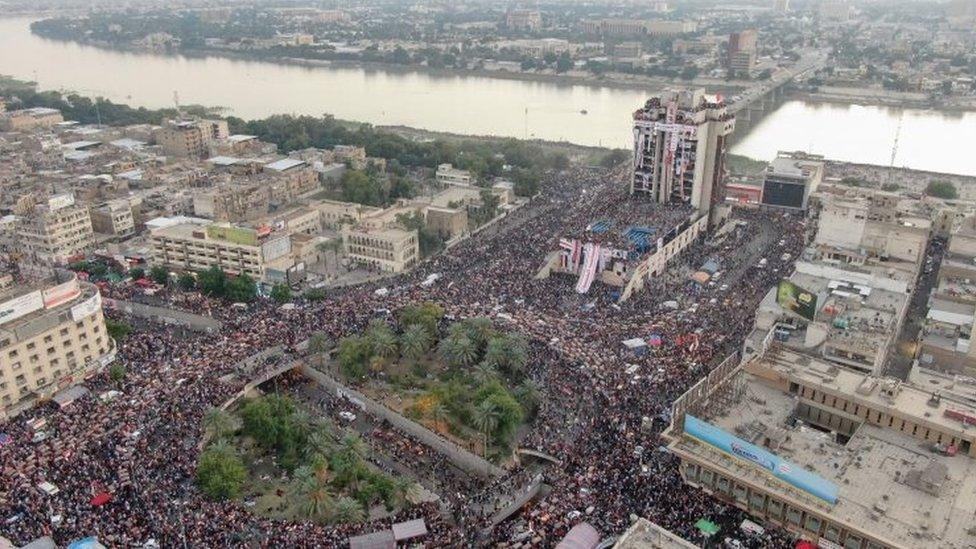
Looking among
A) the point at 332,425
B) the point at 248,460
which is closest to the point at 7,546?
the point at 248,460

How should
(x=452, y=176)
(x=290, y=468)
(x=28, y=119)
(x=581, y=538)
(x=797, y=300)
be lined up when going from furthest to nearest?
1. (x=28, y=119)
2. (x=452, y=176)
3. (x=797, y=300)
4. (x=290, y=468)
5. (x=581, y=538)

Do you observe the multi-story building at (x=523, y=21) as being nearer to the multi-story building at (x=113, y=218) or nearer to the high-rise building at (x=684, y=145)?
the high-rise building at (x=684, y=145)

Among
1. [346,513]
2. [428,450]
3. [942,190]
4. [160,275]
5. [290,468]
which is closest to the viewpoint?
[346,513]

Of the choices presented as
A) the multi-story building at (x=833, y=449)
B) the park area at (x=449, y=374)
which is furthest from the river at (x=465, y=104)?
the multi-story building at (x=833, y=449)

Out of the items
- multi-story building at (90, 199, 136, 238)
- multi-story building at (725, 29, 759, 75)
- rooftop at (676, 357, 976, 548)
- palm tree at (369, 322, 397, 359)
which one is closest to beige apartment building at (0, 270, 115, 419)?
palm tree at (369, 322, 397, 359)

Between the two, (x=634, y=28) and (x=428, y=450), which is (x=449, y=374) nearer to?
(x=428, y=450)

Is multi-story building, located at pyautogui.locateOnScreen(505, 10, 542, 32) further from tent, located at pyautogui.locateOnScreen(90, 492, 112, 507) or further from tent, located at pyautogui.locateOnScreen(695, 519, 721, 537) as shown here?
tent, located at pyautogui.locateOnScreen(695, 519, 721, 537)

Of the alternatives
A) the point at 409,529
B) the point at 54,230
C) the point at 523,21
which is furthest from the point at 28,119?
the point at 523,21
